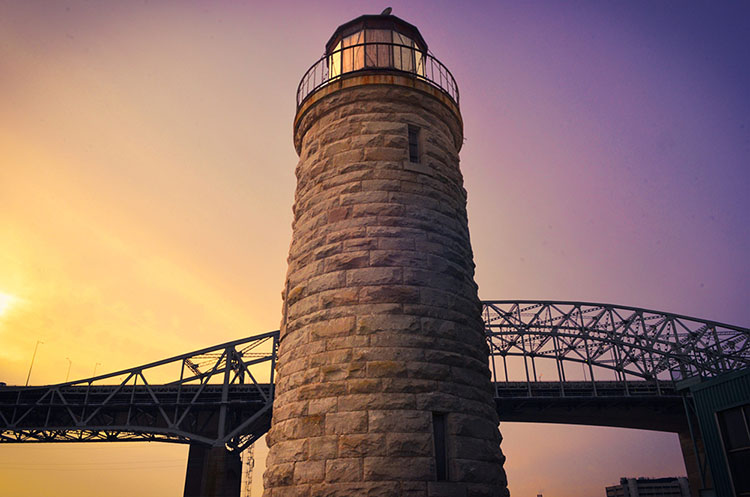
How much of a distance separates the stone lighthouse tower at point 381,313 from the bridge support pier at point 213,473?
115 feet

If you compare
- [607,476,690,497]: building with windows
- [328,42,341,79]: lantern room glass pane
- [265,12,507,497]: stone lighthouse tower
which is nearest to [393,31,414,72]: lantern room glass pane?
[265,12,507,497]: stone lighthouse tower

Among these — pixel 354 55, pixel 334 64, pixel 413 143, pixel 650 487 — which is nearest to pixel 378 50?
pixel 354 55

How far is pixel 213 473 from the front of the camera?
132 feet

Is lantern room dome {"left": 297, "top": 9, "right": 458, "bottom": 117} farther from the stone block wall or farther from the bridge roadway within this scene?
the bridge roadway

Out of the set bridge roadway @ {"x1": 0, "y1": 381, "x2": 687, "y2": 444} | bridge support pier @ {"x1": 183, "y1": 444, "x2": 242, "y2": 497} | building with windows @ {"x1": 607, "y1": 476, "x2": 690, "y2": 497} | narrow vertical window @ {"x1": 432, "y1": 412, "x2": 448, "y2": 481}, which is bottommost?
narrow vertical window @ {"x1": 432, "y1": 412, "x2": 448, "y2": 481}

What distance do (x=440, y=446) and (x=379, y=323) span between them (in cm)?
199

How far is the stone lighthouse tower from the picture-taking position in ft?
23.7

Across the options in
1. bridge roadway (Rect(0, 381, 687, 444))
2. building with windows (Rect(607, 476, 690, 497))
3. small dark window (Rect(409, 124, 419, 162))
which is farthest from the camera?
building with windows (Rect(607, 476, 690, 497))

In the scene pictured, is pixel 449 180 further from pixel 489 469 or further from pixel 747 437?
pixel 747 437

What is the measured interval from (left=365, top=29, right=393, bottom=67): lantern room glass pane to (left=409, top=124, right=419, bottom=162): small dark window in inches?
81.8

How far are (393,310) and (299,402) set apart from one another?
203 centimetres

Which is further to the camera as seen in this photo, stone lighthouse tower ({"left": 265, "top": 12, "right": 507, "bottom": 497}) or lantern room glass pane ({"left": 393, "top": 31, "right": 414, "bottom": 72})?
lantern room glass pane ({"left": 393, "top": 31, "right": 414, "bottom": 72})

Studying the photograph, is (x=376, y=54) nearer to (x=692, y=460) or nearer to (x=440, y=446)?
(x=440, y=446)

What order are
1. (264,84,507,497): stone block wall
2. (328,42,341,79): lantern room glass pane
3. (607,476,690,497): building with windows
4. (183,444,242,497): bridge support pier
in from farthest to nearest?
(607,476,690,497): building with windows, (183,444,242,497): bridge support pier, (328,42,341,79): lantern room glass pane, (264,84,507,497): stone block wall
